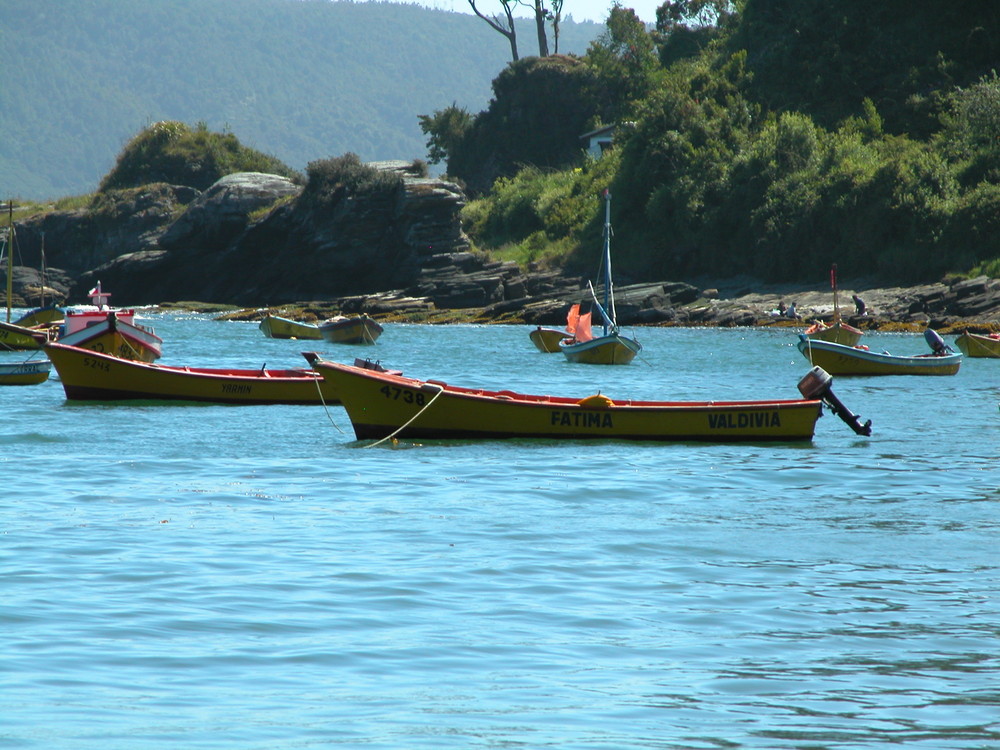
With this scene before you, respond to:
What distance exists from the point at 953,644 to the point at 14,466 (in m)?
14.6

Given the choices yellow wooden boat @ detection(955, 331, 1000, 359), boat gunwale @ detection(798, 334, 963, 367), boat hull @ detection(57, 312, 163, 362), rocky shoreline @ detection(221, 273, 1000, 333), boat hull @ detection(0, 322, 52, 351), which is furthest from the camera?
rocky shoreline @ detection(221, 273, 1000, 333)

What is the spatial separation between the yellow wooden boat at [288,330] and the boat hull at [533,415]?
147 ft

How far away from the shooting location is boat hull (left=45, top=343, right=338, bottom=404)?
92.2 ft

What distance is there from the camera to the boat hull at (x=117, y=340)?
1315 inches

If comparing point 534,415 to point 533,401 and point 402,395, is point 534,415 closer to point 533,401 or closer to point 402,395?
point 533,401

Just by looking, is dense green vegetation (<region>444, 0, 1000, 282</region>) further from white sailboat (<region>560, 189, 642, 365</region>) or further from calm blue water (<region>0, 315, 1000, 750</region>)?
calm blue water (<region>0, 315, 1000, 750</region>)

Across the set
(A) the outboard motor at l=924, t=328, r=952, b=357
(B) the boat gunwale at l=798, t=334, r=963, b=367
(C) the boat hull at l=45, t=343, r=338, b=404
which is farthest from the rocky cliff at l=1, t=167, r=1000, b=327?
(C) the boat hull at l=45, t=343, r=338, b=404

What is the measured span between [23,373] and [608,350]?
20820 mm

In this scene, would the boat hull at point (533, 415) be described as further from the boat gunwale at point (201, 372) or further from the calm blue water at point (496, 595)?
the boat gunwale at point (201, 372)

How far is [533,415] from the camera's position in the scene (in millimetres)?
21641

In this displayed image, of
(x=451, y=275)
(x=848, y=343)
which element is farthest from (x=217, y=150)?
(x=848, y=343)

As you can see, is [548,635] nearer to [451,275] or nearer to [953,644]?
[953,644]

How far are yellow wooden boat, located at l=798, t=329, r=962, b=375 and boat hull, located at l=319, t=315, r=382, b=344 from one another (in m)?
27.4

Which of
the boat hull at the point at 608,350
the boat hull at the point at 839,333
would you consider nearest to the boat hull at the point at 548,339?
the boat hull at the point at 608,350
